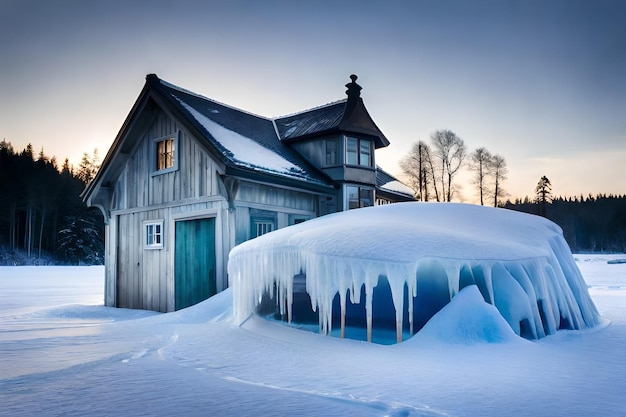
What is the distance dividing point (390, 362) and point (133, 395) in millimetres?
2732

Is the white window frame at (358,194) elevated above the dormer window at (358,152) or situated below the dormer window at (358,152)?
below

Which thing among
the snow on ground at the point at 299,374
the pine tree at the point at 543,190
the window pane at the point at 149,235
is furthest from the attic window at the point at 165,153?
the pine tree at the point at 543,190

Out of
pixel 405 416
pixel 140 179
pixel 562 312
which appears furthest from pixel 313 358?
pixel 140 179

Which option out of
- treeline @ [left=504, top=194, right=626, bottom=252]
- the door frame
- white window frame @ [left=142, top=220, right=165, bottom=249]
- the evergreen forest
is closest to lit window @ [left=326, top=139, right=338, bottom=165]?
the door frame

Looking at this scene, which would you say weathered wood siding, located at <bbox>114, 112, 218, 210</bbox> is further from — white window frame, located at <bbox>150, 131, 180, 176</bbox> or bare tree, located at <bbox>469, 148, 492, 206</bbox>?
bare tree, located at <bbox>469, 148, 492, 206</bbox>

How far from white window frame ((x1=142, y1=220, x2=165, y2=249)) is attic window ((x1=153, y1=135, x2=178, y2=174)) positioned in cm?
162

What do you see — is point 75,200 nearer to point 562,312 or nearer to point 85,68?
point 85,68

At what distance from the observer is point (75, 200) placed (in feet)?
139

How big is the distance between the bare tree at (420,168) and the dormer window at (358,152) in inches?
752

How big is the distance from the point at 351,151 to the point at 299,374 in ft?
35.1

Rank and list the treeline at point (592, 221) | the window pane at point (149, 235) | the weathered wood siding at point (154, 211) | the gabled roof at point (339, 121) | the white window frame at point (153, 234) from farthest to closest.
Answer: the treeline at point (592, 221)
the gabled roof at point (339, 121)
the window pane at point (149, 235)
the white window frame at point (153, 234)
the weathered wood siding at point (154, 211)

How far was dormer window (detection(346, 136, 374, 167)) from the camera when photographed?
45.7 feet

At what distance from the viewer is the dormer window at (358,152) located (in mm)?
13922

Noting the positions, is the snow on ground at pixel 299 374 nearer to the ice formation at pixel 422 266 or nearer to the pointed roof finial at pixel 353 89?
the ice formation at pixel 422 266
